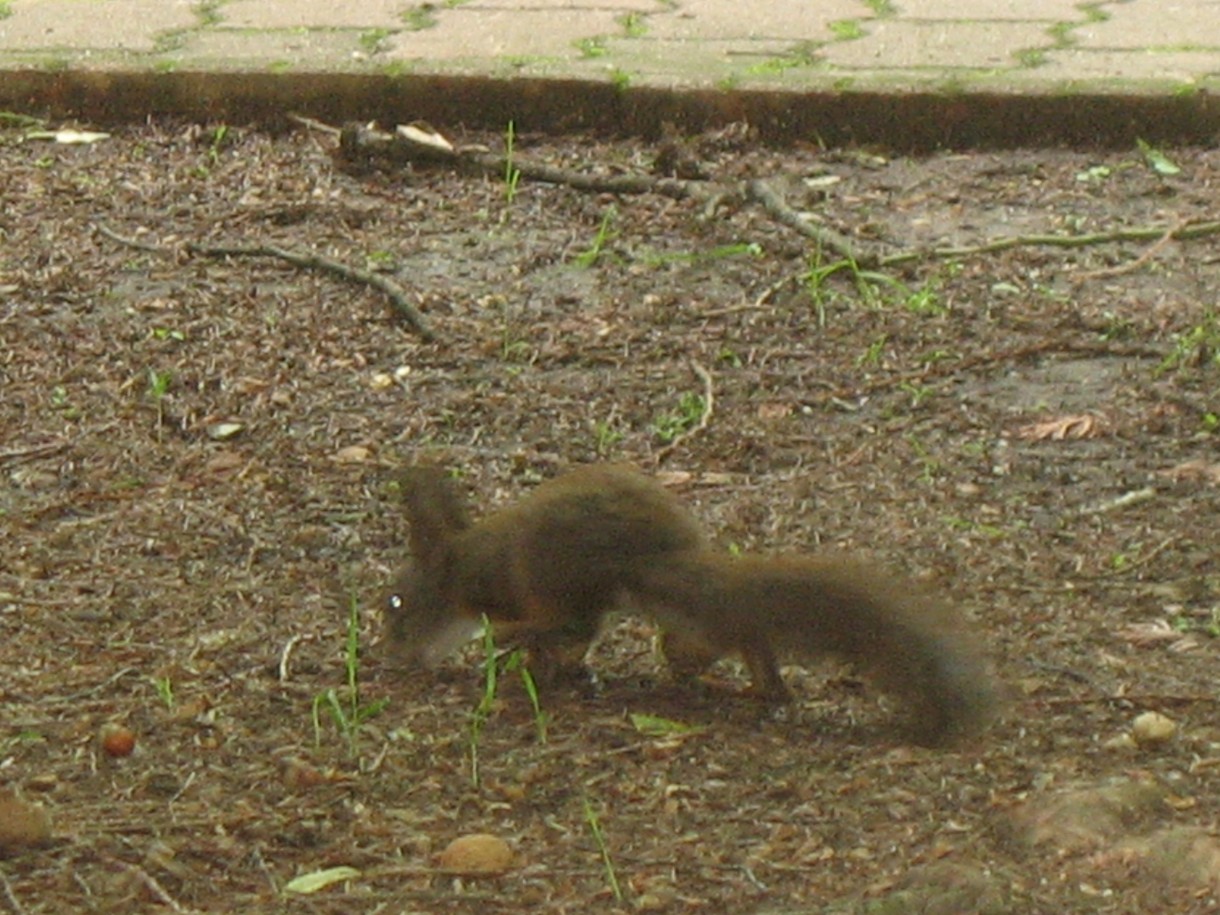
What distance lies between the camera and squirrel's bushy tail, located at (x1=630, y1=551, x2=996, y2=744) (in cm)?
268

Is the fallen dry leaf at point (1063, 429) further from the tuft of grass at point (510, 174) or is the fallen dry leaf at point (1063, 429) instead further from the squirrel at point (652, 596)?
the tuft of grass at point (510, 174)

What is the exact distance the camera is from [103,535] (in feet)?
11.3

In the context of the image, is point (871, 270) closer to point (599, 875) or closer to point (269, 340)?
point (269, 340)

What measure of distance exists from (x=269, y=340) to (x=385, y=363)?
0.88 feet

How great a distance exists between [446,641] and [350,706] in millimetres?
222

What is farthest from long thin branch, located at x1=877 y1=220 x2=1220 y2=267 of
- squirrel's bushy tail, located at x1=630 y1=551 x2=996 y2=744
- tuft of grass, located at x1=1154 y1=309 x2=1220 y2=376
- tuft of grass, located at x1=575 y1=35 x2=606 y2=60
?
squirrel's bushy tail, located at x1=630 y1=551 x2=996 y2=744

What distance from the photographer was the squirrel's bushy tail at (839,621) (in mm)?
2676

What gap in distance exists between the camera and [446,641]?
306 cm

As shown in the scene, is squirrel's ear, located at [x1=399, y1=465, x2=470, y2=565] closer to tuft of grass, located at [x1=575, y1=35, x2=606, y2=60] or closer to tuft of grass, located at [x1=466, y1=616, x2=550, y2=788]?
tuft of grass, located at [x1=466, y1=616, x2=550, y2=788]

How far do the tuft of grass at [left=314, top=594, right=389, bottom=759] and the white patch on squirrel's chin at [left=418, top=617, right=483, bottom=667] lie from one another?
117mm

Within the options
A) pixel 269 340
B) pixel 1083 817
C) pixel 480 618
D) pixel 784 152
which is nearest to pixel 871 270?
pixel 784 152

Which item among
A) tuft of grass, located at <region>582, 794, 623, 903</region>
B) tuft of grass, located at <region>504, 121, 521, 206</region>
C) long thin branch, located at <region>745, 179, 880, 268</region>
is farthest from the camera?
tuft of grass, located at <region>504, 121, 521, 206</region>

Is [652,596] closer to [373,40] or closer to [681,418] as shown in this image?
[681,418]

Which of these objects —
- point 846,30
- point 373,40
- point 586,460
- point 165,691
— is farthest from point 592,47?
point 165,691
